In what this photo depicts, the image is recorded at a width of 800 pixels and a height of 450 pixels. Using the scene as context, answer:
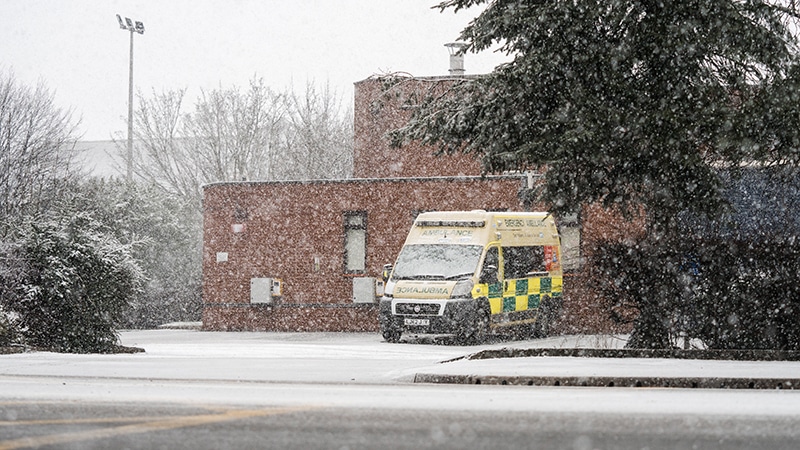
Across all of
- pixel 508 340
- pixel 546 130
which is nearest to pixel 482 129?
pixel 546 130

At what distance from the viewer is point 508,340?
89.9ft

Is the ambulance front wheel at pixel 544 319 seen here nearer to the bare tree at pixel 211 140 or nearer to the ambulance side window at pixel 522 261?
the ambulance side window at pixel 522 261

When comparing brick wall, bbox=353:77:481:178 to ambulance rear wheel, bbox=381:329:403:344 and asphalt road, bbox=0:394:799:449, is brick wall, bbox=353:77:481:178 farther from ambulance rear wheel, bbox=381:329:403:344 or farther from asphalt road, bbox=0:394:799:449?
asphalt road, bbox=0:394:799:449

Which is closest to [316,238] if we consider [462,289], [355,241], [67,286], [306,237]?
[306,237]

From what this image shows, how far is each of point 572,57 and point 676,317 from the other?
3846 mm

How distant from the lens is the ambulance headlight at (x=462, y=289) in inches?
1000

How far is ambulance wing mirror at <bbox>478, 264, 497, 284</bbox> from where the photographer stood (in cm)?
2594

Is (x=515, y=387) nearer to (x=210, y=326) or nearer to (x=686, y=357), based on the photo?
(x=686, y=357)

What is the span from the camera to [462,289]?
83.6 ft

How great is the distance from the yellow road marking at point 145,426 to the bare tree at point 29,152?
28.2 metres

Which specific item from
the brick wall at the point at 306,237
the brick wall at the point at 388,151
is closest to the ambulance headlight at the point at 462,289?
the brick wall at the point at 306,237

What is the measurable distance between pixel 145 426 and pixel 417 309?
16.6 meters

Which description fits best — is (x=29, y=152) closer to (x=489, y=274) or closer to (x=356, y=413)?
(x=489, y=274)

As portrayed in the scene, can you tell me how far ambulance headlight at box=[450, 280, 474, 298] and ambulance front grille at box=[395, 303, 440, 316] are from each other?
1.39 feet
